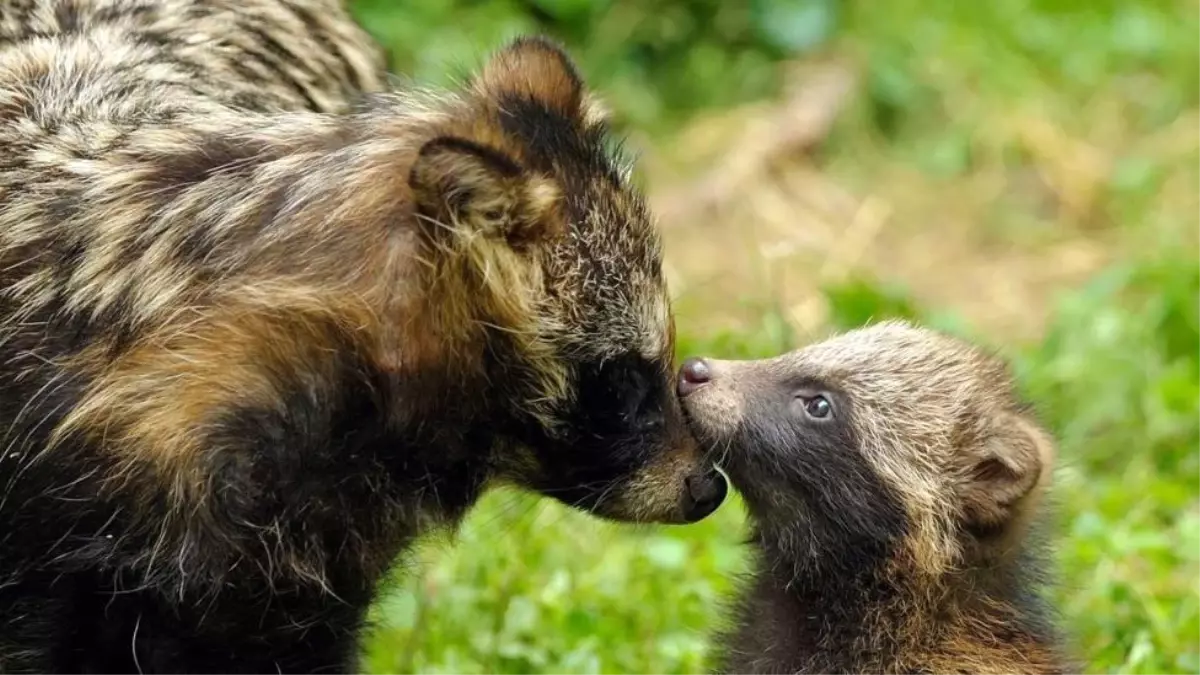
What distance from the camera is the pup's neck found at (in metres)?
4.31

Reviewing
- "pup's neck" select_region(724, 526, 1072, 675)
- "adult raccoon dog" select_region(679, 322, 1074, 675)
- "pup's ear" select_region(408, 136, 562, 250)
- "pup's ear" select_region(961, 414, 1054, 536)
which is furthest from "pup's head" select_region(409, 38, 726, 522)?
"pup's ear" select_region(961, 414, 1054, 536)

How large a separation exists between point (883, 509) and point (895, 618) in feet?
0.89

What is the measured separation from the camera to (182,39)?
4.82 meters

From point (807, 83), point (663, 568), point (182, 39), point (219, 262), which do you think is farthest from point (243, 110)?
point (807, 83)

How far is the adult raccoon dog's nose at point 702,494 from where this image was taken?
421cm

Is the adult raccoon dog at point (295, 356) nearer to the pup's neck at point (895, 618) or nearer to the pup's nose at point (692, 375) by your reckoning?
the pup's nose at point (692, 375)

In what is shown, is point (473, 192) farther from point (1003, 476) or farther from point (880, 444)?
point (1003, 476)

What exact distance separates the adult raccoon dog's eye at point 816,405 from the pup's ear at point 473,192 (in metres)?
1.09

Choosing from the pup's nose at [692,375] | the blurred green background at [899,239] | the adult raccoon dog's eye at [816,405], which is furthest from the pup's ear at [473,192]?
the blurred green background at [899,239]

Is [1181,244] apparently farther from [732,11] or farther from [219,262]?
[219,262]

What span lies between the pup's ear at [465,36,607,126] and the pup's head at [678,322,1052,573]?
75 centimetres

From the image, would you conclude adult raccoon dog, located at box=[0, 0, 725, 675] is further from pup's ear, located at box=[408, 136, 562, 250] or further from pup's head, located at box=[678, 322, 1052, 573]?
pup's head, located at box=[678, 322, 1052, 573]

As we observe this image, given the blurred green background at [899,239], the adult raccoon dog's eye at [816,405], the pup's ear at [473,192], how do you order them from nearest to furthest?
the pup's ear at [473,192], the adult raccoon dog's eye at [816,405], the blurred green background at [899,239]

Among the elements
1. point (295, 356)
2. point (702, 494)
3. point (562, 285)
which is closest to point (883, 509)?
point (702, 494)
